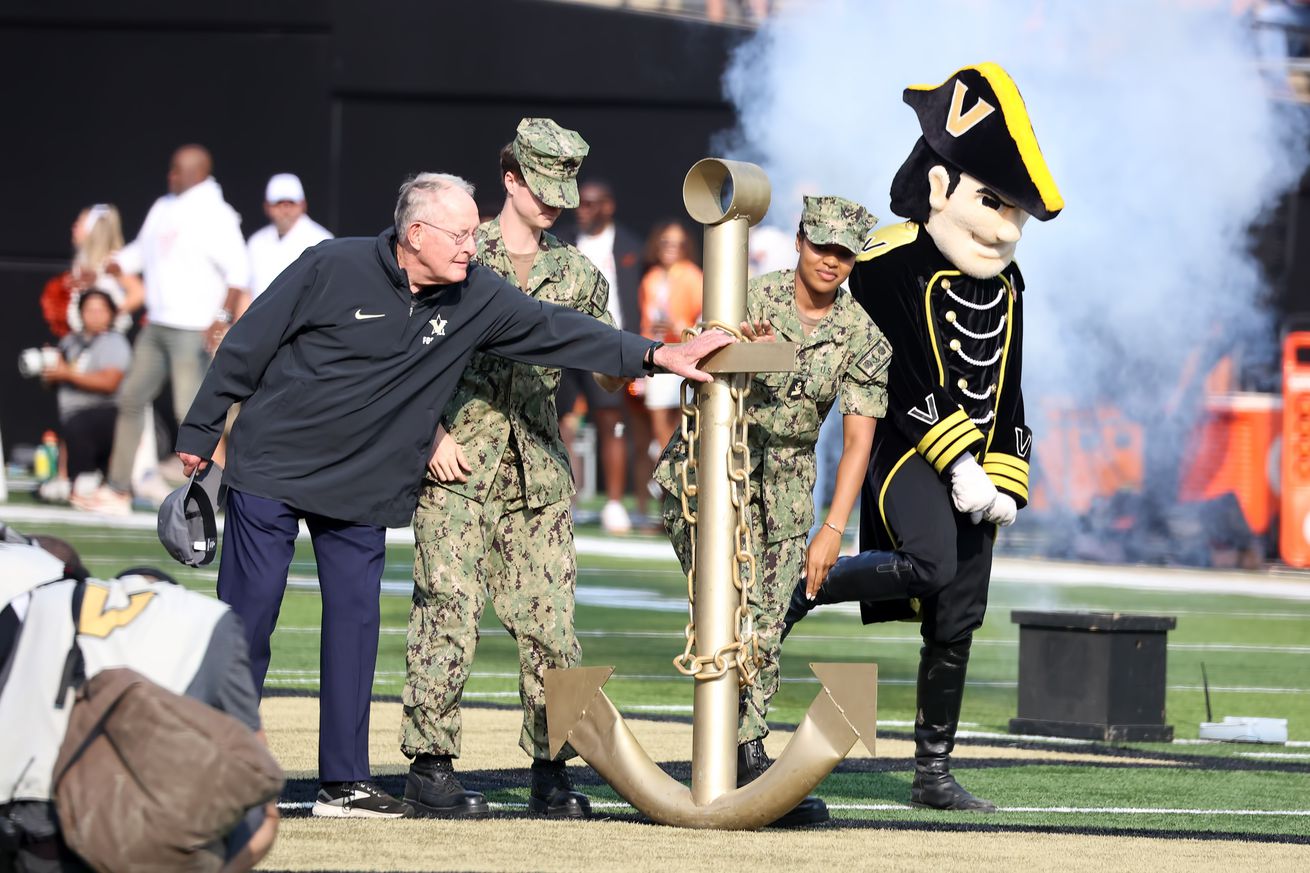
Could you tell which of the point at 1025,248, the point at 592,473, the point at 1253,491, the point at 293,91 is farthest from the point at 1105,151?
the point at 293,91

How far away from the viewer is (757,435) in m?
6.64

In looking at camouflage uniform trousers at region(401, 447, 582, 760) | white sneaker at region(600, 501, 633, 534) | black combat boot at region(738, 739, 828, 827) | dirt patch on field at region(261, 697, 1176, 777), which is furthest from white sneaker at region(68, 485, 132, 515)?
black combat boot at region(738, 739, 828, 827)

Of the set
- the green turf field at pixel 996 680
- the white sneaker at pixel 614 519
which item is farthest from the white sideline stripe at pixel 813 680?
the white sneaker at pixel 614 519

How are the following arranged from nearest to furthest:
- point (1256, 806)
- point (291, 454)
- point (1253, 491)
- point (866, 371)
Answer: point (291, 454) → point (866, 371) → point (1256, 806) → point (1253, 491)

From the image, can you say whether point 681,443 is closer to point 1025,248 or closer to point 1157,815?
point 1157,815

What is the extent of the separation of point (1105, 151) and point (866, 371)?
38.7 ft

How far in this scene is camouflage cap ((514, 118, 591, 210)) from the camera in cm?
647

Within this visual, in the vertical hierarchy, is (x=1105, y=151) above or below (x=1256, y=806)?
above

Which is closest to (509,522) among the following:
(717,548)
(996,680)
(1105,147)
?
(717,548)

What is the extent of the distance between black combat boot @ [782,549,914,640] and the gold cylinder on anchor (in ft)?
2.95

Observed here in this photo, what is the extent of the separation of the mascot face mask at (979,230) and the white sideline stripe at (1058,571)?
8237 millimetres

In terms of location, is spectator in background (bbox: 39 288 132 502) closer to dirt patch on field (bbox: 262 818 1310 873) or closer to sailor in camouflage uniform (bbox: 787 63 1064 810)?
sailor in camouflage uniform (bbox: 787 63 1064 810)

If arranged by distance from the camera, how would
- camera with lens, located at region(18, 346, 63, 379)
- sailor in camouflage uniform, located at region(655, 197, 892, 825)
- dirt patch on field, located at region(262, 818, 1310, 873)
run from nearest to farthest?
dirt patch on field, located at region(262, 818, 1310, 873), sailor in camouflage uniform, located at region(655, 197, 892, 825), camera with lens, located at region(18, 346, 63, 379)

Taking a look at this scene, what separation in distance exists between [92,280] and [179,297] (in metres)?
2.55
